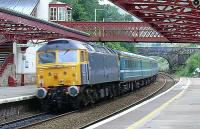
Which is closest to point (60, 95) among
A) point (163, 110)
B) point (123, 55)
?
point (163, 110)

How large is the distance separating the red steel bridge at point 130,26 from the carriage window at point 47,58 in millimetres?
3625

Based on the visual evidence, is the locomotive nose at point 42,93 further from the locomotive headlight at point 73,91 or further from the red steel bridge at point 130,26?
the red steel bridge at point 130,26

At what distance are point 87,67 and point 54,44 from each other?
5.69 ft

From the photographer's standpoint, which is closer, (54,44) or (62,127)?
(62,127)

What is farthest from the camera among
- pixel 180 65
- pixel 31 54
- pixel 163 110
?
pixel 180 65

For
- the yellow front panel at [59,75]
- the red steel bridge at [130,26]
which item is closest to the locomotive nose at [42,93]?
the yellow front panel at [59,75]

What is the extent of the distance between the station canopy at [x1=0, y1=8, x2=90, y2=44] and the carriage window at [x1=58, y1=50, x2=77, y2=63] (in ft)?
19.9

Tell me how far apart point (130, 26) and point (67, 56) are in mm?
37561

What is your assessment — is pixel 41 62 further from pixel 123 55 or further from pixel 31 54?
pixel 31 54

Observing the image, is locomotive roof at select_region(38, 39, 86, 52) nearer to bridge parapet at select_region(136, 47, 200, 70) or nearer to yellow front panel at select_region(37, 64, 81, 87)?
yellow front panel at select_region(37, 64, 81, 87)

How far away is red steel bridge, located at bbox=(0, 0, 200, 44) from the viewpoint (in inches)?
947

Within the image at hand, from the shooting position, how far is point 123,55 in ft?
112

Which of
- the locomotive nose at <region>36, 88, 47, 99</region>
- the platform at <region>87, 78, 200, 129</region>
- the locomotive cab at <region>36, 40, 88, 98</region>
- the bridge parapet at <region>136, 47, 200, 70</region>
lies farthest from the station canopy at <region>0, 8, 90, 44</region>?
the bridge parapet at <region>136, 47, 200, 70</region>

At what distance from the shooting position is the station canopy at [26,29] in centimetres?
2987
